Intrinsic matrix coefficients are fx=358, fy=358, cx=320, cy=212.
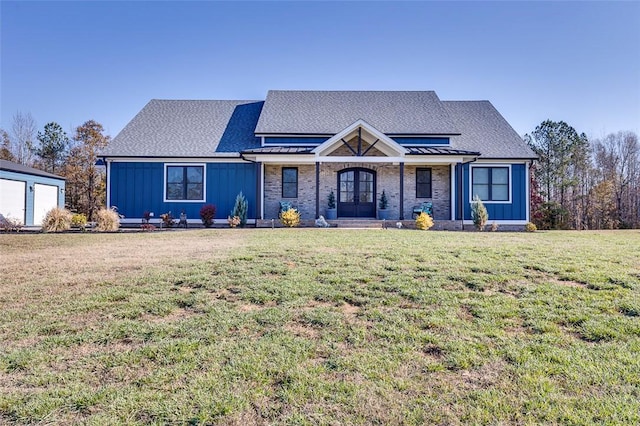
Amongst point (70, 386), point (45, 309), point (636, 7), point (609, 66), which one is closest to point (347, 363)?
point (70, 386)

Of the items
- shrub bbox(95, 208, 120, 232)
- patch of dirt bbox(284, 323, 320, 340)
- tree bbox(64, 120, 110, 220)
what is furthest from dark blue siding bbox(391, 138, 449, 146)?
tree bbox(64, 120, 110, 220)

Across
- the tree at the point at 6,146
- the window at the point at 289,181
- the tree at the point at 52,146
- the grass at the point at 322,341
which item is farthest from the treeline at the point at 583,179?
the tree at the point at 6,146

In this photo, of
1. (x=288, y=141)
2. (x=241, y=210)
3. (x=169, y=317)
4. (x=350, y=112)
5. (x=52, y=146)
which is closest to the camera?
(x=169, y=317)

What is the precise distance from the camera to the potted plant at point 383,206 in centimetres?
1641

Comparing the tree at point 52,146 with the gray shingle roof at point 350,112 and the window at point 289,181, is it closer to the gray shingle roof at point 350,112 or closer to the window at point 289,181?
the gray shingle roof at point 350,112

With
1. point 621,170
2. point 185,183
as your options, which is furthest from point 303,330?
point 621,170

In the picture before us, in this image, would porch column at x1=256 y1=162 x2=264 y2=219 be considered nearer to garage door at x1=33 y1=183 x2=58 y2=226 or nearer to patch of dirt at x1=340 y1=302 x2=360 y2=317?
patch of dirt at x1=340 y1=302 x2=360 y2=317

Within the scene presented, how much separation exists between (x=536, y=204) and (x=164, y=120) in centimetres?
2521

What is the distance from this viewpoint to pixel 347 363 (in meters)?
3.05

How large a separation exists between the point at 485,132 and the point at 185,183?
1529 centimetres

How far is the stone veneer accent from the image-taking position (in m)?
17.0

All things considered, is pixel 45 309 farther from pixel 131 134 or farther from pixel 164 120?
pixel 164 120

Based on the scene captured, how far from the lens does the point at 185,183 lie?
16625mm

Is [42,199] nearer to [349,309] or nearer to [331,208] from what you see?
[331,208]
